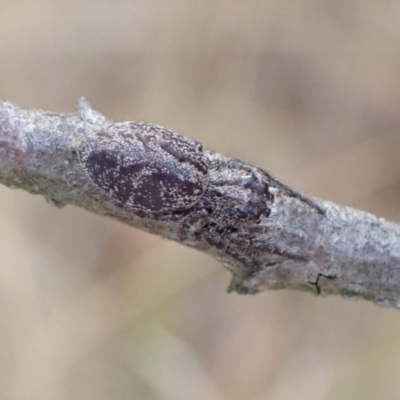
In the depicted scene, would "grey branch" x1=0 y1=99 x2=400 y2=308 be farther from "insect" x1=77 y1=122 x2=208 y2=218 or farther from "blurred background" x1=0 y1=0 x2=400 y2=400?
"blurred background" x1=0 y1=0 x2=400 y2=400

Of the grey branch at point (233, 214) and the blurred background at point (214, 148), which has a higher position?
the blurred background at point (214, 148)

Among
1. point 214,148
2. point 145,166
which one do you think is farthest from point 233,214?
point 214,148

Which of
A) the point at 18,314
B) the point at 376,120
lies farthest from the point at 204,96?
the point at 18,314

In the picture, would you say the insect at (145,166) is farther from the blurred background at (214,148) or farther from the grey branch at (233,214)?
the blurred background at (214,148)

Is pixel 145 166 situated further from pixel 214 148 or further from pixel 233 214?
pixel 214 148

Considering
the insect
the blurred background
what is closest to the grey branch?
the insect

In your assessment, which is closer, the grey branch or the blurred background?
the grey branch

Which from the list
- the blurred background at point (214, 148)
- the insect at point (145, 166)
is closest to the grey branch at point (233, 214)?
the insect at point (145, 166)
